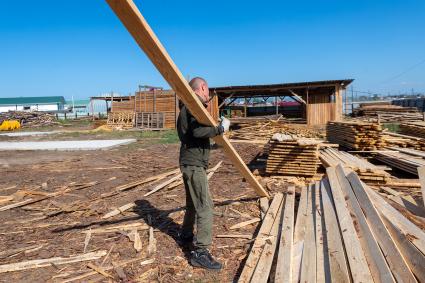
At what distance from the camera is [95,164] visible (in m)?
12.0

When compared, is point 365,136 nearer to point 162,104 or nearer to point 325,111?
point 325,111

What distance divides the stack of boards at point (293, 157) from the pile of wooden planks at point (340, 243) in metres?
3.02

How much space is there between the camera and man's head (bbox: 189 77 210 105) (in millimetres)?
4152

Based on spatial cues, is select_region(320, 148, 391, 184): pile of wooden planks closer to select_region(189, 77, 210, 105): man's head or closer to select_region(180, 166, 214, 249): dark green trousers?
select_region(180, 166, 214, 249): dark green trousers

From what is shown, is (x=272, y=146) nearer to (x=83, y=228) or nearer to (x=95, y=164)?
(x=83, y=228)

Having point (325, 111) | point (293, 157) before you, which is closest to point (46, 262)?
point (293, 157)

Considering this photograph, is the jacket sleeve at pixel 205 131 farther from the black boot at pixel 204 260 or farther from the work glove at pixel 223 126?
the black boot at pixel 204 260

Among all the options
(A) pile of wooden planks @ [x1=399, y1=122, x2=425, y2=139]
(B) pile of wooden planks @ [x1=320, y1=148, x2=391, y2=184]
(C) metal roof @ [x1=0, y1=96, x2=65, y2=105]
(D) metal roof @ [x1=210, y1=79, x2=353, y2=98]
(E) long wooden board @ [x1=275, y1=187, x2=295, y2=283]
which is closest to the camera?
(E) long wooden board @ [x1=275, y1=187, x2=295, y2=283]

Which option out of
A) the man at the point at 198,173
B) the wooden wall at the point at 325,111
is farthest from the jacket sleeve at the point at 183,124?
the wooden wall at the point at 325,111

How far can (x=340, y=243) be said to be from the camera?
12.1ft

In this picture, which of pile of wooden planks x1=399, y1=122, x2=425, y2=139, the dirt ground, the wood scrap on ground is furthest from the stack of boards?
pile of wooden planks x1=399, y1=122, x2=425, y2=139

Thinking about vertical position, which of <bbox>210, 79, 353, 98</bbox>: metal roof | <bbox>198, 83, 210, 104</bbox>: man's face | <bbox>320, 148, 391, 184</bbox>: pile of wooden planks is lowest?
<bbox>320, 148, 391, 184</bbox>: pile of wooden planks

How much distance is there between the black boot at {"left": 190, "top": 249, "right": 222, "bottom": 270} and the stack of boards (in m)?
4.85

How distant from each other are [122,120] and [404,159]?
2610 centimetres
